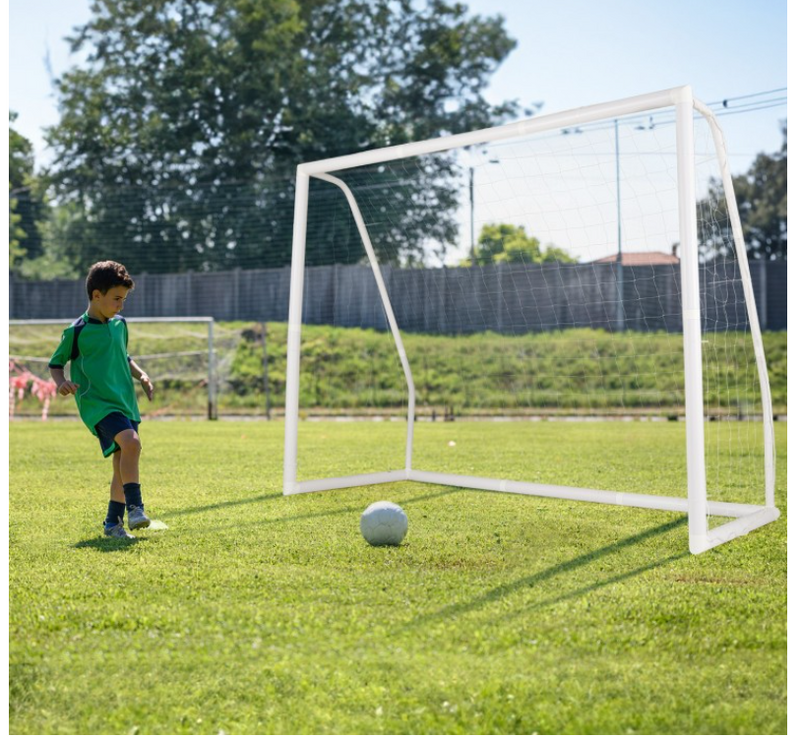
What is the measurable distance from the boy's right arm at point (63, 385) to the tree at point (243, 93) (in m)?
19.3

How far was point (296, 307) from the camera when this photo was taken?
6.21 m

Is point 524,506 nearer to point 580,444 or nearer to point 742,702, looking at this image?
point 742,702

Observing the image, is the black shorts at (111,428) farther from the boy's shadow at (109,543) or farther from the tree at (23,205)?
the tree at (23,205)

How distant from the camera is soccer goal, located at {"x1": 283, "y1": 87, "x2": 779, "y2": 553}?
516cm

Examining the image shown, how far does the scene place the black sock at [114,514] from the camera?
4879mm

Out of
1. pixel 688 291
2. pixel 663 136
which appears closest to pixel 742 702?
pixel 688 291

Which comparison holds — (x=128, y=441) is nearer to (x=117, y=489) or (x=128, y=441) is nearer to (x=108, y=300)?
(x=117, y=489)

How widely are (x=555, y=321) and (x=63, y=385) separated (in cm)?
758

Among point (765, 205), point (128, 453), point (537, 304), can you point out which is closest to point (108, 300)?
point (128, 453)

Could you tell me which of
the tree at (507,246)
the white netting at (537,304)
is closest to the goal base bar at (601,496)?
the white netting at (537,304)

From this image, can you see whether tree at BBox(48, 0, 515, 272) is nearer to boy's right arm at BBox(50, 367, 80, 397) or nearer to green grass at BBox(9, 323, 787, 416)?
green grass at BBox(9, 323, 787, 416)

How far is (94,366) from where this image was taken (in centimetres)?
493

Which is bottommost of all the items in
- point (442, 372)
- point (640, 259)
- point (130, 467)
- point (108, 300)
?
point (130, 467)

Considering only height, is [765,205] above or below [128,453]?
above
